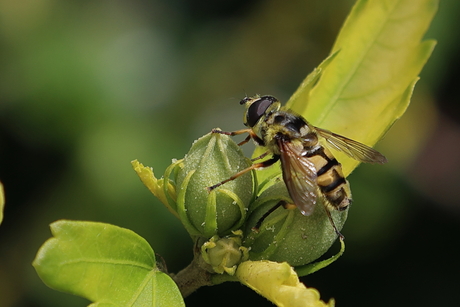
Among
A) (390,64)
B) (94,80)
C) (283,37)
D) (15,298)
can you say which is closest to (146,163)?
(94,80)

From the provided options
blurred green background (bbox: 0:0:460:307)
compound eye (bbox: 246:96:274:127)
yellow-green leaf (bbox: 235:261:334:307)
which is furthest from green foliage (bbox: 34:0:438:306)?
blurred green background (bbox: 0:0:460:307)

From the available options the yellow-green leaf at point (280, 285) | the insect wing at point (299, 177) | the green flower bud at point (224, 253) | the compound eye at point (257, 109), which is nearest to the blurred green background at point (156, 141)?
the compound eye at point (257, 109)

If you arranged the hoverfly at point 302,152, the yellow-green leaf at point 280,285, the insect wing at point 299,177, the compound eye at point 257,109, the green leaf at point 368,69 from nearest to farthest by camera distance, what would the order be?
1. the yellow-green leaf at point 280,285
2. the insect wing at point 299,177
3. the hoverfly at point 302,152
4. the green leaf at point 368,69
5. the compound eye at point 257,109

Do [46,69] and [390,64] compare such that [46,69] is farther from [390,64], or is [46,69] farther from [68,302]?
[390,64]

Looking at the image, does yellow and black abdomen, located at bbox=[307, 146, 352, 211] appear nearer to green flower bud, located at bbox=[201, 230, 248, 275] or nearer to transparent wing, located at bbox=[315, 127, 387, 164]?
transparent wing, located at bbox=[315, 127, 387, 164]

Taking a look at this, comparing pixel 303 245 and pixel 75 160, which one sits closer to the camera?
pixel 303 245

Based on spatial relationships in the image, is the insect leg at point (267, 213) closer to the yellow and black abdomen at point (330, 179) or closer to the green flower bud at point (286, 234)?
the green flower bud at point (286, 234)
